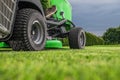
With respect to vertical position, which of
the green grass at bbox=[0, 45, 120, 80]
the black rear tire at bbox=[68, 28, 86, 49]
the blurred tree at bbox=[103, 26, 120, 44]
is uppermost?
the blurred tree at bbox=[103, 26, 120, 44]

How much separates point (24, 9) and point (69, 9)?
18.8 ft

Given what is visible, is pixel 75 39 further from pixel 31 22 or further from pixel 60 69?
pixel 60 69

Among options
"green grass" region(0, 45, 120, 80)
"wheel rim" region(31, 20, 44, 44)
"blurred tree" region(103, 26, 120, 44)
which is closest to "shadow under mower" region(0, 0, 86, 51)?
"wheel rim" region(31, 20, 44, 44)

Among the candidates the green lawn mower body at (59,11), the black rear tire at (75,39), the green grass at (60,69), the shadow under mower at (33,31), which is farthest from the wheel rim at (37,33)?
the green grass at (60,69)

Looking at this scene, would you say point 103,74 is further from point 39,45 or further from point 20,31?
point 39,45

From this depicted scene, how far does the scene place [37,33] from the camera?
8.88m

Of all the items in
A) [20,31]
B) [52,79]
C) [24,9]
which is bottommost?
[52,79]

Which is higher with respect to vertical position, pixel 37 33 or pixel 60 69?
pixel 37 33

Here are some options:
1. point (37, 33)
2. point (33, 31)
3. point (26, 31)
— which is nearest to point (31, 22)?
point (26, 31)

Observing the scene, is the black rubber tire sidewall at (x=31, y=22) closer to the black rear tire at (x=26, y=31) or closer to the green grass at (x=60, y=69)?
the black rear tire at (x=26, y=31)

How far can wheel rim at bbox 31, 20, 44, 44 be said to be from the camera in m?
8.70

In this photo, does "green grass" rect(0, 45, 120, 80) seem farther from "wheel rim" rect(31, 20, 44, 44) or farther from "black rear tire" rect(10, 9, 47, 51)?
"wheel rim" rect(31, 20, 44, 44)

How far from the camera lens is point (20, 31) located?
7.89 metres

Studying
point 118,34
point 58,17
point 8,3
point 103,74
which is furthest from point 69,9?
point 118,34
